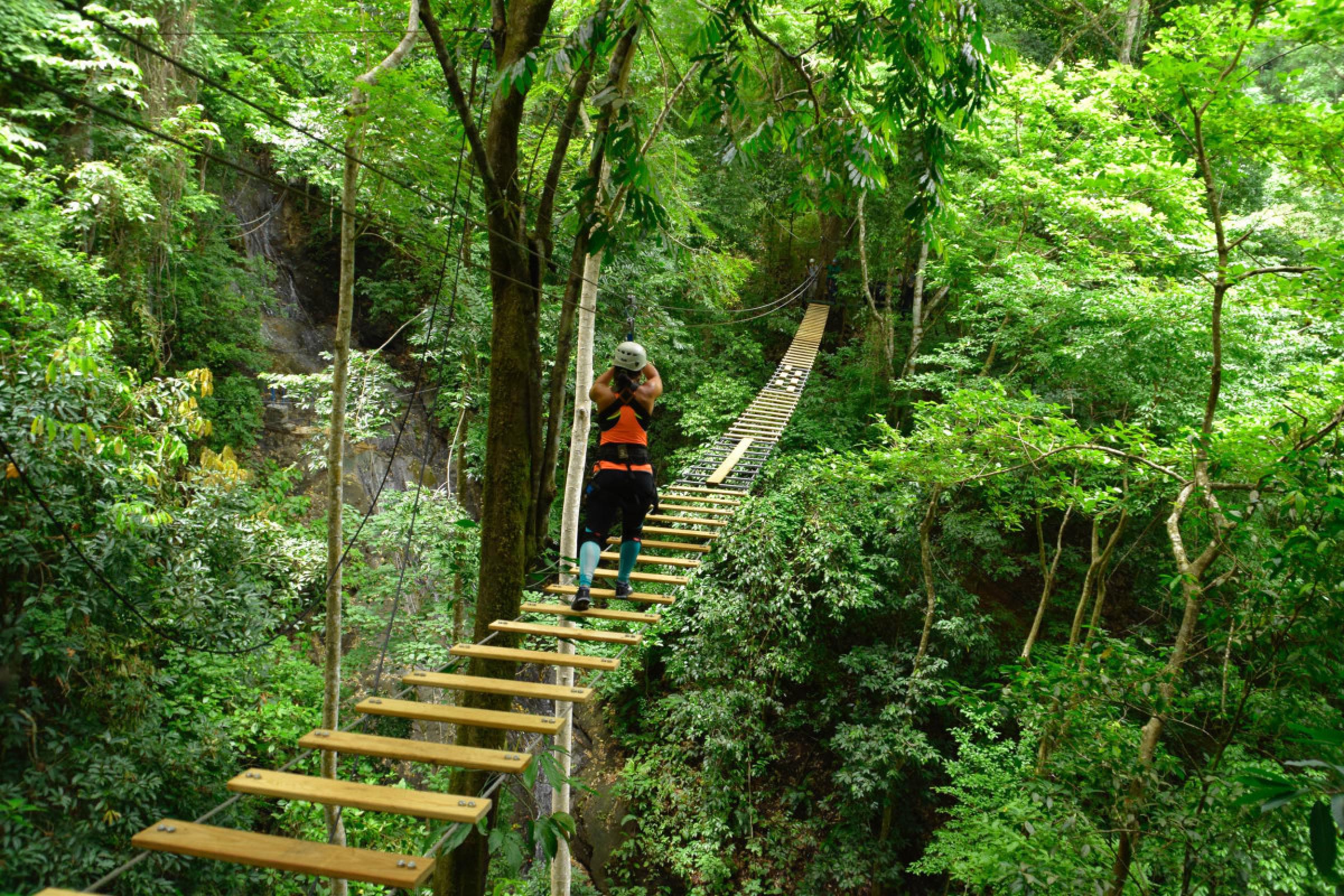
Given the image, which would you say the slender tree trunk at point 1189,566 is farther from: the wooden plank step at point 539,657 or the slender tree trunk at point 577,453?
the slender tree trunk at point 577,453

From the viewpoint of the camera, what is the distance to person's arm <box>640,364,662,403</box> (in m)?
2.90

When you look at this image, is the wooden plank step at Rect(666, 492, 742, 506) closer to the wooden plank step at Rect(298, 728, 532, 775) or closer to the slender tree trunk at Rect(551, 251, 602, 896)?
the slender tree trunk at Rect(551, 251, 602, 896)

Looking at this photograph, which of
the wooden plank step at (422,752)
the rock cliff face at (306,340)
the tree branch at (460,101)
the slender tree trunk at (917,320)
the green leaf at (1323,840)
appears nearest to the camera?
the green leaf at (1323,840)

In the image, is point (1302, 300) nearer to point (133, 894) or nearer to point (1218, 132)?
point (1218, 132)

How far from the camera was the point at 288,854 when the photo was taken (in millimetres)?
1338

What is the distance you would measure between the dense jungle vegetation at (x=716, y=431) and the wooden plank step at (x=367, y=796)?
280mm

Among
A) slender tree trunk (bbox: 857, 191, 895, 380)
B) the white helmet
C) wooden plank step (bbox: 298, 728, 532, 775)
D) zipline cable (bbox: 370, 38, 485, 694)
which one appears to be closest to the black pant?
the white helmet

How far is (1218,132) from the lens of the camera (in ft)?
11.1

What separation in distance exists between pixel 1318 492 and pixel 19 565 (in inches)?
217

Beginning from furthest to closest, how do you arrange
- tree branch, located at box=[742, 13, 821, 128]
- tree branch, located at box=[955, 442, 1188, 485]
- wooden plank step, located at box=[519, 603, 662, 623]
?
1. tree branch, located at box=[955, 442, 1188, 485]
2. tree branch, located at box=[742, 13, 821, 128]
3. wooden plank step, located at box=[519, 603, 662, 623]

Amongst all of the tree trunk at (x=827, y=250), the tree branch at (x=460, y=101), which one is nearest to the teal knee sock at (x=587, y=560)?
the tree branch at (x=460, y=101)

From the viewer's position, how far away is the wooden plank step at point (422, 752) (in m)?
1.72

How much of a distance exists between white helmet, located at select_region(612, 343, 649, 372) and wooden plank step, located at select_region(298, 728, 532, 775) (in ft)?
5.17

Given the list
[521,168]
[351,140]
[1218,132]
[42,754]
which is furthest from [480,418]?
[1218,132]
